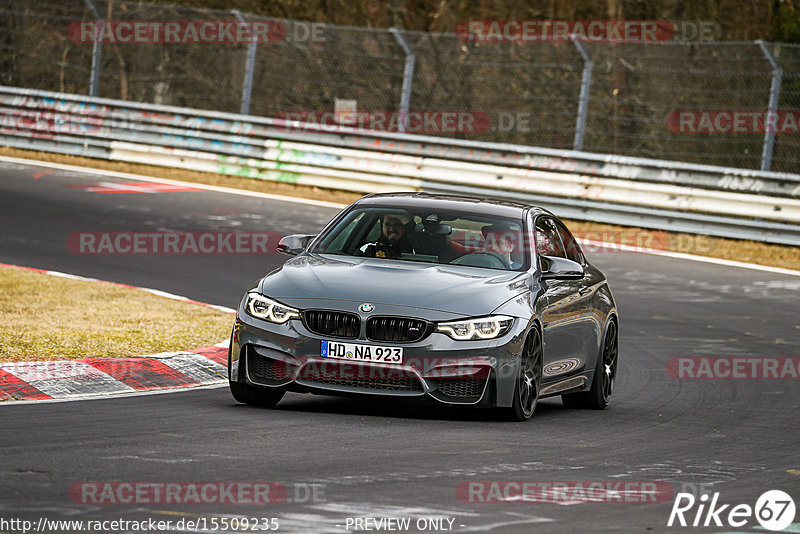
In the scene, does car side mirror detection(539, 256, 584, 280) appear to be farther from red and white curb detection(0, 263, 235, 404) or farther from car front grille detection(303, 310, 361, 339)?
red and white curb detection(0, 263, 235, 404)

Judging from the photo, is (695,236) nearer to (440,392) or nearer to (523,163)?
(523,163)

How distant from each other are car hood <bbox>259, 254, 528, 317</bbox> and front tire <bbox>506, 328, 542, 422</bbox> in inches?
13.3

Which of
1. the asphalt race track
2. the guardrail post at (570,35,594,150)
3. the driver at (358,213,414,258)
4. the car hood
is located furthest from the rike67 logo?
the guardrail post at (570,35,594,150)

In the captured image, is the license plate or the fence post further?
the fence post

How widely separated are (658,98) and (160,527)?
2346 cm

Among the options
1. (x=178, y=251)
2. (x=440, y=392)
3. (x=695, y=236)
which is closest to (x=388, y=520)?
(x=440, y=392)

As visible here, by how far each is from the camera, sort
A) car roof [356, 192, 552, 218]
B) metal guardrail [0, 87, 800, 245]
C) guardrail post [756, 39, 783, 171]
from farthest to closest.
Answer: metal guardrail [0, 87, 800, 245], guardrail post [756, 39, 783, 171], car roof [356, 192, 552, 218]

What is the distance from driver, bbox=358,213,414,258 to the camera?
9.80 metres

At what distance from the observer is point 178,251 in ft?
57.1

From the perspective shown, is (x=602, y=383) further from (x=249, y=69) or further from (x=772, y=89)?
(x=249, y=69)

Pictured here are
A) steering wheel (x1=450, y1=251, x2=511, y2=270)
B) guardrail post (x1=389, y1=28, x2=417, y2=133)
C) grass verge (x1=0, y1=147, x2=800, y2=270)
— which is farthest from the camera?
guardrail post (x1=389, y1=28, x2=417, y2=133)

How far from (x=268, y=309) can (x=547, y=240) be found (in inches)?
99.9

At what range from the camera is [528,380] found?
29.9 ft

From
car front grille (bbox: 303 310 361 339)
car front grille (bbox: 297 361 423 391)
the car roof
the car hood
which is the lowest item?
car front grille (bbox: 297 361 423 391)
